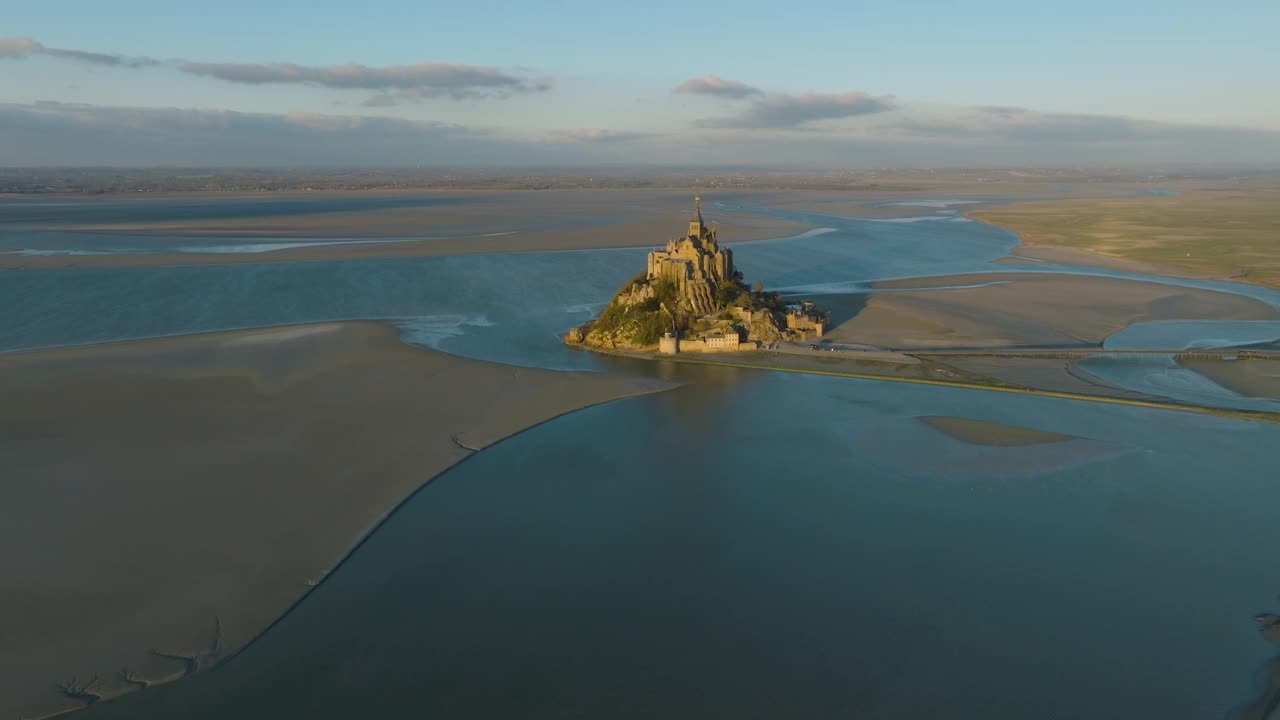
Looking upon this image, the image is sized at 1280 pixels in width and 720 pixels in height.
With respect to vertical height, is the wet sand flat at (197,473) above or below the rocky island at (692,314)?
below

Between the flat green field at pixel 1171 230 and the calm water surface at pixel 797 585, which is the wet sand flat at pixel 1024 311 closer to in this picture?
the flat green field at pixel 1171 230

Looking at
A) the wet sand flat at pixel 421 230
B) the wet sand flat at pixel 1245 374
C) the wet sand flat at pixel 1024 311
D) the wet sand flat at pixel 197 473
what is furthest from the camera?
the wet sand flat at pixel 421 230

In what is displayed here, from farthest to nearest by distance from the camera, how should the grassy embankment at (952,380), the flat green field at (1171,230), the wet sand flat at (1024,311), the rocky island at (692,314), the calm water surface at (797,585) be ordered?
1. the flat green field at (1171,230)
2. the wet sand flat at (1024,311)
3. the rocky island at (692,314)
4. the grassy embankment at (952,380)
5. the calm water surface at (797,585)

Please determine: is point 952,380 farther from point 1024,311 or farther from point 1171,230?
point 1171,230

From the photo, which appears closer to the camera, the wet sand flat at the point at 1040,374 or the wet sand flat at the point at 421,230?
the wet sand flat at the point at 1040,374

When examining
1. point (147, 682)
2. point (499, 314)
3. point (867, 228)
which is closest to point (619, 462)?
point (147, 682)

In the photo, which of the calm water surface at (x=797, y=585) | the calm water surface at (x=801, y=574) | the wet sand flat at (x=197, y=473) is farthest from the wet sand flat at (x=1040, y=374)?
the wet sand flat at (x=197, y=473)

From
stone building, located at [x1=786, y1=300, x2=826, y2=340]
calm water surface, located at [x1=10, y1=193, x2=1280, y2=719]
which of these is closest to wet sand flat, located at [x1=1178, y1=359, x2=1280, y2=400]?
calm water surface, located at [x1=10, y1=193, x2=1280, y2=719]

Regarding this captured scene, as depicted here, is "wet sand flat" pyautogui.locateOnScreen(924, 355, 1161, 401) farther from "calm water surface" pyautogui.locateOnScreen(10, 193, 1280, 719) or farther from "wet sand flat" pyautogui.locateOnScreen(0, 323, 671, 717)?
"wet sand flat" pyautogui.locateOnScreen(0, 323, 671, 717)

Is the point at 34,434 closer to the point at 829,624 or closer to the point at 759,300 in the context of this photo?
the point at 829,624
